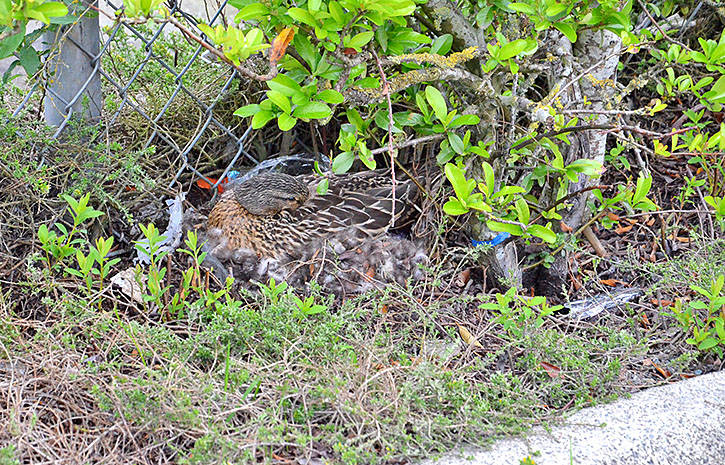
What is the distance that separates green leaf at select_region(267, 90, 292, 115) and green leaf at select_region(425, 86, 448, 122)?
602 millimetres

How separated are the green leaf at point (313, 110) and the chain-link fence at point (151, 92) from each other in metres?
1.04

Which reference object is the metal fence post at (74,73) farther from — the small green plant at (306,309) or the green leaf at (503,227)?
the green leaf at (503,227)

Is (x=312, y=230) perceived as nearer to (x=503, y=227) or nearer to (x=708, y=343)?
(x=503, y=227)

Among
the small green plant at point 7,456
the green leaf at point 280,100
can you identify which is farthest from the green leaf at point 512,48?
the small green plant at point 7,456

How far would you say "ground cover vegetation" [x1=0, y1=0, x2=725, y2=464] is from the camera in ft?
7.84

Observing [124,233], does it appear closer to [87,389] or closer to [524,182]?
[87,389]

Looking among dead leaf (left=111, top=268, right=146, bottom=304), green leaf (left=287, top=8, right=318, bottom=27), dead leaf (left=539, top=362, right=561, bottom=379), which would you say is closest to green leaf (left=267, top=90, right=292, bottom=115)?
green leaf (left=287, top=8, right=318, bottom=27)

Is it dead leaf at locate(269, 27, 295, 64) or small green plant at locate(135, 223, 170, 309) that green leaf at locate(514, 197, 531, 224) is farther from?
small green plant at locate(135, 223, 170, 309)

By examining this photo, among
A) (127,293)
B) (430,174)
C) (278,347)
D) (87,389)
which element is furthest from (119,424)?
(430,174)

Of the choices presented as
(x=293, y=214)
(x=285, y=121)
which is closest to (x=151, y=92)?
(x=293, y=214)

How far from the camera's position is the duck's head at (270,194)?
12.5 ft

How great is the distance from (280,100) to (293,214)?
3.82 feet

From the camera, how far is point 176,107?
4223 mm

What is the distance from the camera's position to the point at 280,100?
9.14 ft
